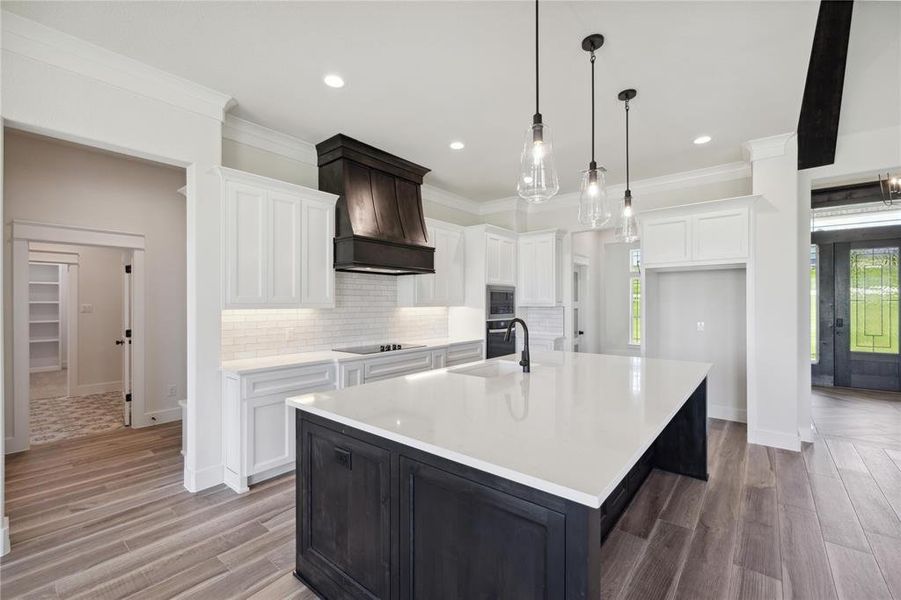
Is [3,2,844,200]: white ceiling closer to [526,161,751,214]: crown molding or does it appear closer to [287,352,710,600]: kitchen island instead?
[526,161,751,214]: crown molding

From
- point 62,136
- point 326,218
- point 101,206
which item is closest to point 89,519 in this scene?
point 62,136

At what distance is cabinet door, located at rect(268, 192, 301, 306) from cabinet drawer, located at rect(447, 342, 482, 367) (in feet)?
6.34

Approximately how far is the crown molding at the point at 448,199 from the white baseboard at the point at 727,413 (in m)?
4.03

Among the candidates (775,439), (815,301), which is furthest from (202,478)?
(815,301)

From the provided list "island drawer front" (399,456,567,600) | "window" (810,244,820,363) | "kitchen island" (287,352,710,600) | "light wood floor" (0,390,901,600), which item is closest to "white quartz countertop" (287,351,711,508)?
"kitchen island" (287,352,710,600)

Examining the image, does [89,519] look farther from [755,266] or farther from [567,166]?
[755,266]

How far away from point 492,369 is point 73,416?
516cm

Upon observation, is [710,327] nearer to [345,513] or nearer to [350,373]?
[350,373]

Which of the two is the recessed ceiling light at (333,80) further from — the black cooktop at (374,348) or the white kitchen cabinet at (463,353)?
the white kitchen cabinet at (463,353)

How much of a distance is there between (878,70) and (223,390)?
18.6 ft

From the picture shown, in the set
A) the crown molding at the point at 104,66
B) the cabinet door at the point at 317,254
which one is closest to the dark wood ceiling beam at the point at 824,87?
the cabinet door at the point at 317,254

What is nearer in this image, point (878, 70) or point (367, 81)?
point (367, 81)

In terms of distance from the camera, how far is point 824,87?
3.35m

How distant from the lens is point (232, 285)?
306 cm
